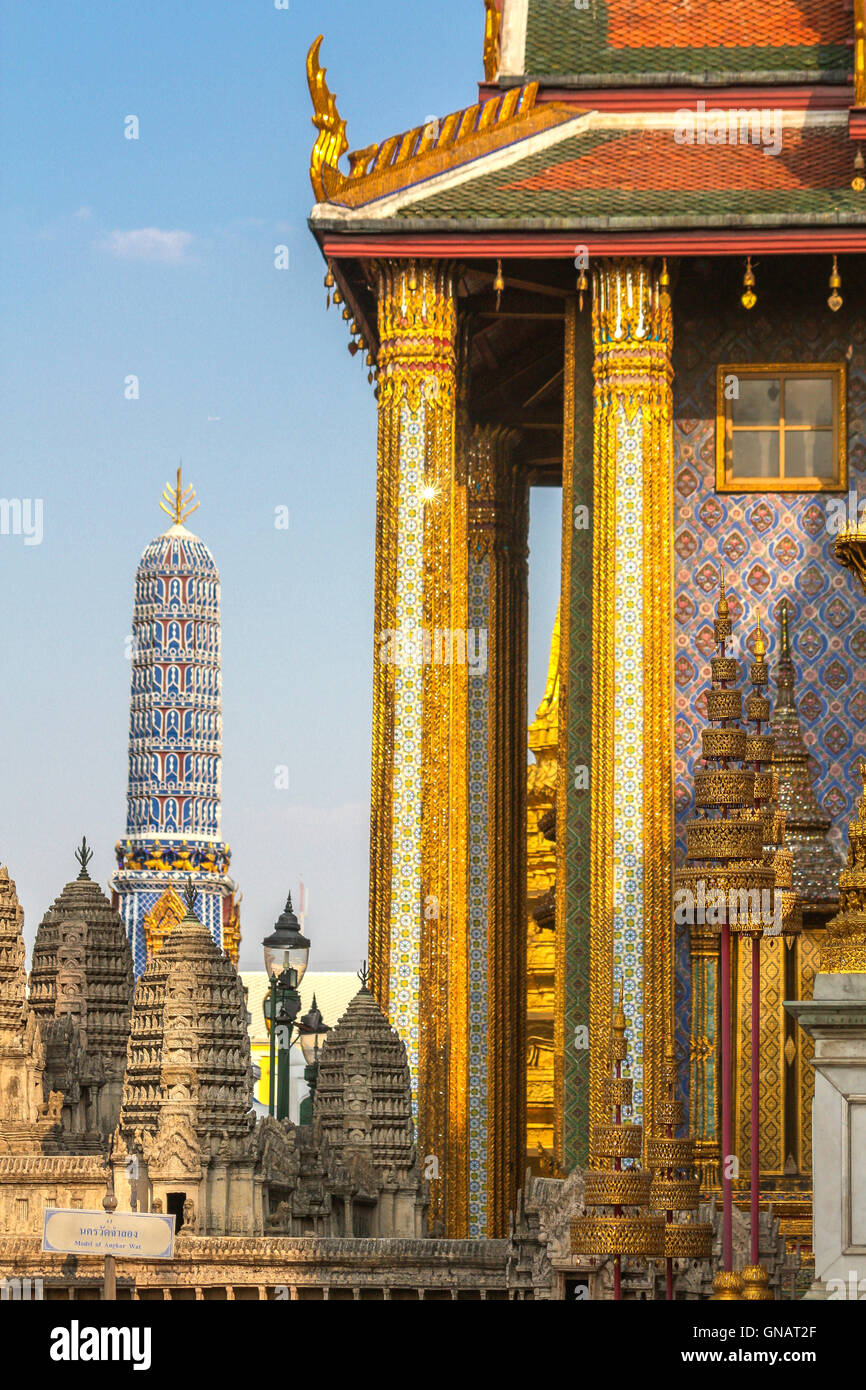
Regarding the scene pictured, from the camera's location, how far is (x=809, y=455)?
31219 millimetres

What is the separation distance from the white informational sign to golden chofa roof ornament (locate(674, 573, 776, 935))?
573 centimetres

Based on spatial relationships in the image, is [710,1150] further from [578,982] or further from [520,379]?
[520,379]

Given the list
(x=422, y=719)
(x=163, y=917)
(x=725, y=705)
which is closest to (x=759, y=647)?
(x=422, y=719)

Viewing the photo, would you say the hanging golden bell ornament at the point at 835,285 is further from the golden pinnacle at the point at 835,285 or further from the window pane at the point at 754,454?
the window pane at the point at 754,454

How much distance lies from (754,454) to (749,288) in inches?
67.1

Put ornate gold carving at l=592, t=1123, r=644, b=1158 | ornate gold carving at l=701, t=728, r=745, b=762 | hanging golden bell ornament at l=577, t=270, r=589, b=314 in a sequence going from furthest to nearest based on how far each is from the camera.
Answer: hanging golden bell ornament at l=577, t=270, r=589, b=314
ornate gold carving at l=592, t=1123, r=644, b=1158
ornate gold carving at l=701, t=728, r=745, b=762

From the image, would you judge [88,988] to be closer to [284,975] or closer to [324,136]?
[284,975]

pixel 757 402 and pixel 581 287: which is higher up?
pixel 581 287

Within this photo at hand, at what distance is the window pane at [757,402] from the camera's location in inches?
1234

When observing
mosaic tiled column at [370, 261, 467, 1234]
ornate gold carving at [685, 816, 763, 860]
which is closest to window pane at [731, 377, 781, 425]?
mosaic tiled column at [370, 261, 467, 1234]

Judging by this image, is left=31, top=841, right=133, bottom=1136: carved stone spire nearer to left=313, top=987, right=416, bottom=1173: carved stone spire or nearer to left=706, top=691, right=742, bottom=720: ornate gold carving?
left=313, top=987, right=416, bottom=1173: carved stone spire

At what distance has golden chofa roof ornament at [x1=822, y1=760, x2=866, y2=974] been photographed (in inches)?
635

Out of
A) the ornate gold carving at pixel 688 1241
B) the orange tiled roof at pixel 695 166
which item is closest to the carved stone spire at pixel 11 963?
the orange tiled roof at pixel 695 166
